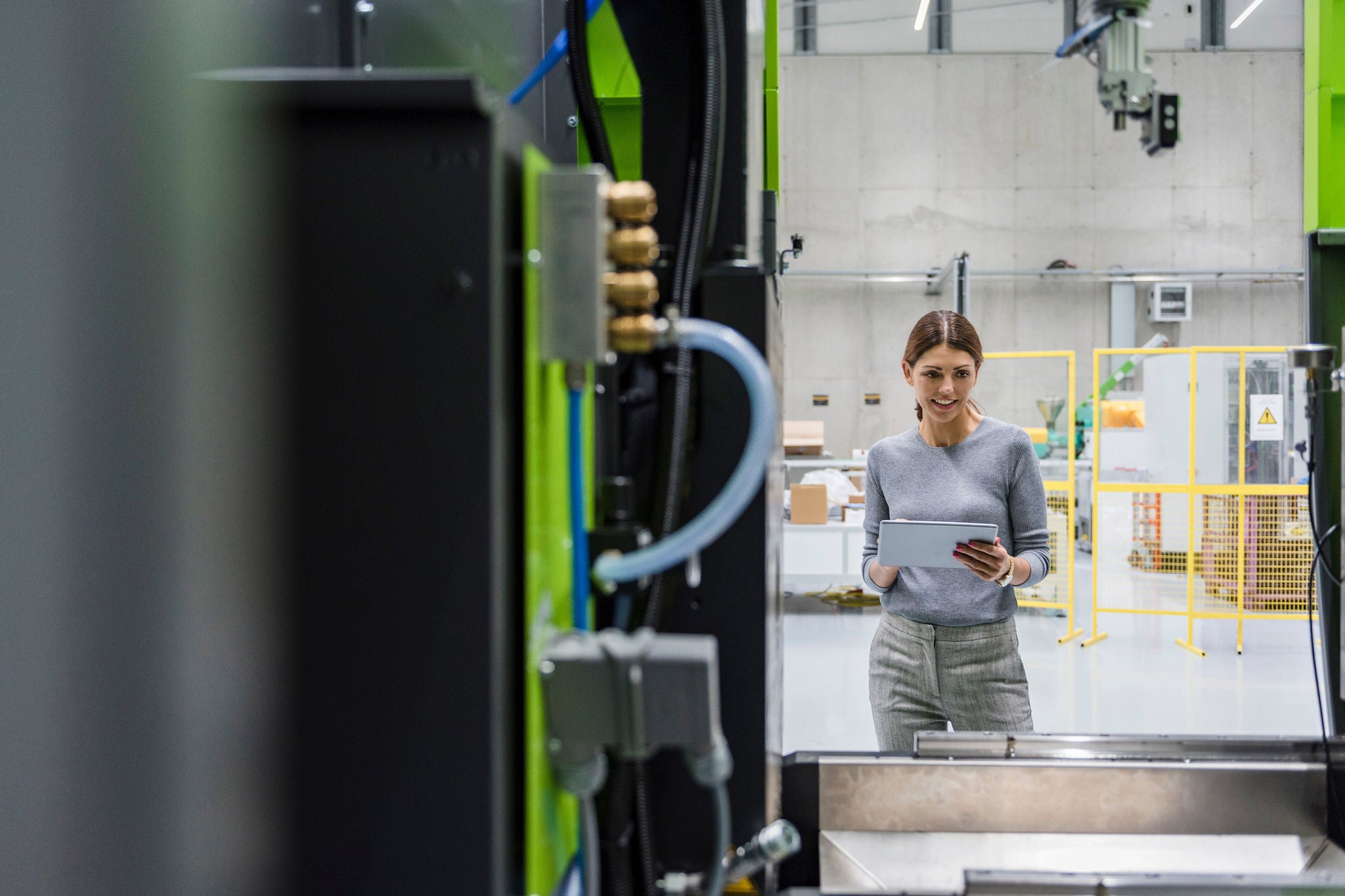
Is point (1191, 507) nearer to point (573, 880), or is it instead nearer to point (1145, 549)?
point (1145, 549)

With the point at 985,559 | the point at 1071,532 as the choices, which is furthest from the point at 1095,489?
the point at 985,559

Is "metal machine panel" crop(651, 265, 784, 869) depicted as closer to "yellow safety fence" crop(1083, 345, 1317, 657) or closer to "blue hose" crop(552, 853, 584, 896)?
"blue hose" crop(552, 853, 584, 896)

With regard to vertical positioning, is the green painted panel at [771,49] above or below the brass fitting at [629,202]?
above

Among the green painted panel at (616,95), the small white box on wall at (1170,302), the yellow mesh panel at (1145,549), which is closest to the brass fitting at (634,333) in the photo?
the green painted panel at (616,95)

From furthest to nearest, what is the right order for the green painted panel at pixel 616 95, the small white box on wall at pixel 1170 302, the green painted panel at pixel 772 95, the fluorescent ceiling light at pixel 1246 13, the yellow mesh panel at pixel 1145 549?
the small white box on wall at pixel 1170 302
the fluorescent ceiling light at pixel 1246 13
the yellow mesh panel at pixel 1145 549
the green painted panel at pixel 772 95
the green painted panel at pixel 616 95

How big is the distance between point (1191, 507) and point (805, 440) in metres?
2.96

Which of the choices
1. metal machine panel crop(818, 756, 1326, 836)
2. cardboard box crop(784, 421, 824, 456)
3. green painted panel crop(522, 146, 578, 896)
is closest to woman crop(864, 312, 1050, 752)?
metal machine panel crop(818, 756, 1326, 836)

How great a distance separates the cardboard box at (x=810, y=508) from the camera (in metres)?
6.03

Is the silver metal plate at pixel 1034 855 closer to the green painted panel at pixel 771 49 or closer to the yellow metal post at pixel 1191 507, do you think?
the green painted panel at pixel 771 49

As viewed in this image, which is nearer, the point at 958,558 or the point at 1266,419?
the point at 958,558

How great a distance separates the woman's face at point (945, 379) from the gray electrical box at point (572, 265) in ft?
4.91

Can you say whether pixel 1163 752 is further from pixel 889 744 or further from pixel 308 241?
pixel 308 241

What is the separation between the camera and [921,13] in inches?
350

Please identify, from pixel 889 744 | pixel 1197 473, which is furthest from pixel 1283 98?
pixel 889 744
